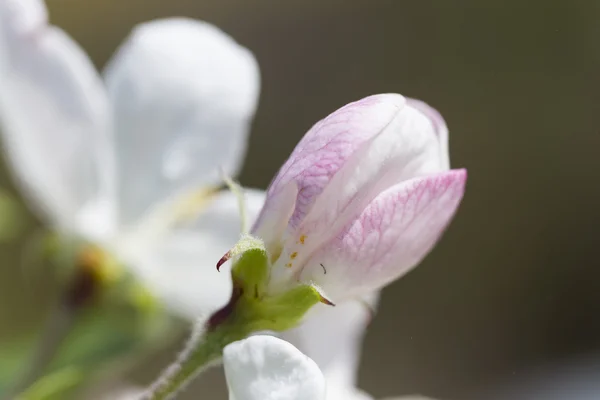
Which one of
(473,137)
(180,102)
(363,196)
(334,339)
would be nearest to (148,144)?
(180,102)

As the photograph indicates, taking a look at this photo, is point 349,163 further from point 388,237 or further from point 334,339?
point 334,339

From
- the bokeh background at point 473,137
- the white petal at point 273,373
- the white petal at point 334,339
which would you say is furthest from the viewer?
the bokeh background at point 473,137

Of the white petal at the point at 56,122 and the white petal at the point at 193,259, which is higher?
the white petal at the point at 56,122

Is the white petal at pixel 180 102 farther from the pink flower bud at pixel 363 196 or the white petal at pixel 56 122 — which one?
the pink flower bud at pixel 363 196

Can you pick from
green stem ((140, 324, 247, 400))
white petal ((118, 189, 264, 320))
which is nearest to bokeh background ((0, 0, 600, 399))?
white petal ((118, 189, 264, 320))

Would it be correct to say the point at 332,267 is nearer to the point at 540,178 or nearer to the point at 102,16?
the point at 102,16

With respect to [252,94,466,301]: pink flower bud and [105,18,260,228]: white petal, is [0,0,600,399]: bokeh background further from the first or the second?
[252,94,466,301]: pink flower bud

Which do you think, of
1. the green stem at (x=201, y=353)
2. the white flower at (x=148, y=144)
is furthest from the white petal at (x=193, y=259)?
the green stem at (x=201, y=353)
